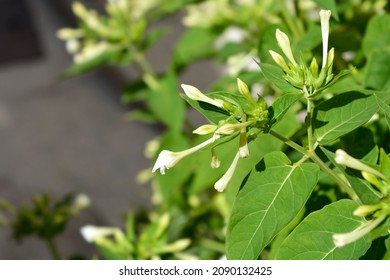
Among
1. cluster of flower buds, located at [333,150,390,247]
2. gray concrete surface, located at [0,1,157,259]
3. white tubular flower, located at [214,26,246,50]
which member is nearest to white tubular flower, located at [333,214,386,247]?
cluster of flower buds, located at [333,150,390,247]

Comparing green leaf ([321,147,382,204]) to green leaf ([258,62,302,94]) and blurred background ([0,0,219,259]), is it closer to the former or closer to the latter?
green leaf ([258,62,302,94])

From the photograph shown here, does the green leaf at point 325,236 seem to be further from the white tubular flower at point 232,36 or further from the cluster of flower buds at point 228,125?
the white tubular flower at point 232,36

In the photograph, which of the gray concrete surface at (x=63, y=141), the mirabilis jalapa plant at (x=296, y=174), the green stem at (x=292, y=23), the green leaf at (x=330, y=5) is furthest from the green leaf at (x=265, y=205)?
the gray concrete surface at (x=63, y=141)

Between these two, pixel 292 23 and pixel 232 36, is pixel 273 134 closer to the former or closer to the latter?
pixel 292 23

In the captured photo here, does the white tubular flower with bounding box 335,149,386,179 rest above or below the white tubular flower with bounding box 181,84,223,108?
below

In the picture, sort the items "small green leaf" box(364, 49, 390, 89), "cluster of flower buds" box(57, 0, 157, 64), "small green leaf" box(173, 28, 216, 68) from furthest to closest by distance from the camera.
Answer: "small green leaf" box(173, 28, 216, 68) → "cluster of flower buds" box(57, 0, 157, 64) → "small green leaf" box(364, 49, 390, 89)

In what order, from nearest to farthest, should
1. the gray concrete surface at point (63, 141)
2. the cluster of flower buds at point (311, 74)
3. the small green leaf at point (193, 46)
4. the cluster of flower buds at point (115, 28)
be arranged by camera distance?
the cluster of flower buds at point (311, 74), the cluster of flower buds at point (115, 28), the small green leaf at point (193, 46), the gray concrete surface at point (63, 141)
